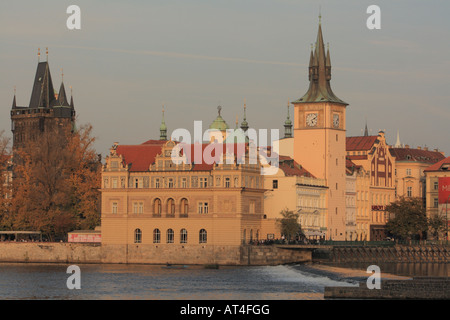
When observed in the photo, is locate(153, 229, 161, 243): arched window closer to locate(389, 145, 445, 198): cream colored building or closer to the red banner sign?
the red banner sign

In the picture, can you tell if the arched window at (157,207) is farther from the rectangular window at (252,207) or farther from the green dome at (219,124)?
the green dome at (219,124)

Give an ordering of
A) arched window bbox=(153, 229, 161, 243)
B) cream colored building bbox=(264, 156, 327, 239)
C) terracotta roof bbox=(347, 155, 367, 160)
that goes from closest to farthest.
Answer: arched window bbox=(153, 229, 161, 243)
cream colored building bbox=(264, 156, 327, 239)
terracotta roof bbox=(347, 155, 367, 160)

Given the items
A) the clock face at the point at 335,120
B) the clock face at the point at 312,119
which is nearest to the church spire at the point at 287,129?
the clock face at the point at 335,120

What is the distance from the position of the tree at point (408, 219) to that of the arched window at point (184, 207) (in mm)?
36901

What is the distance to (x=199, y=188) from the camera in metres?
135

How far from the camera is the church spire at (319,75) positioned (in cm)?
15325

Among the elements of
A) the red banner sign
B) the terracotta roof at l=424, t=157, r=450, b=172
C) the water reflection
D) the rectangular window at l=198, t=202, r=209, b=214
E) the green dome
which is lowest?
the water reflection

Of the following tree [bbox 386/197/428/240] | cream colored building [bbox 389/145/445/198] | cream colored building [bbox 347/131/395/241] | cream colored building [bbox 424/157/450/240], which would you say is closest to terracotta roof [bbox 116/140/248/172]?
cream colored building [bbox 347/131/395/241]

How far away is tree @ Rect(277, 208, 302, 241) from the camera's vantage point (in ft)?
458

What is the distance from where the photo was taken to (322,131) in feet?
501

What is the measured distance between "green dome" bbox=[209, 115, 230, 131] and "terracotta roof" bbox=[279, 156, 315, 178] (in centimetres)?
1938

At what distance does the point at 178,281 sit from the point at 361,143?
6780 cm

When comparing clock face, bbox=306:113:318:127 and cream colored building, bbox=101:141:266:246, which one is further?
clock face, bbox=306:113:318:127

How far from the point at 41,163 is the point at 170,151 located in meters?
18.7
